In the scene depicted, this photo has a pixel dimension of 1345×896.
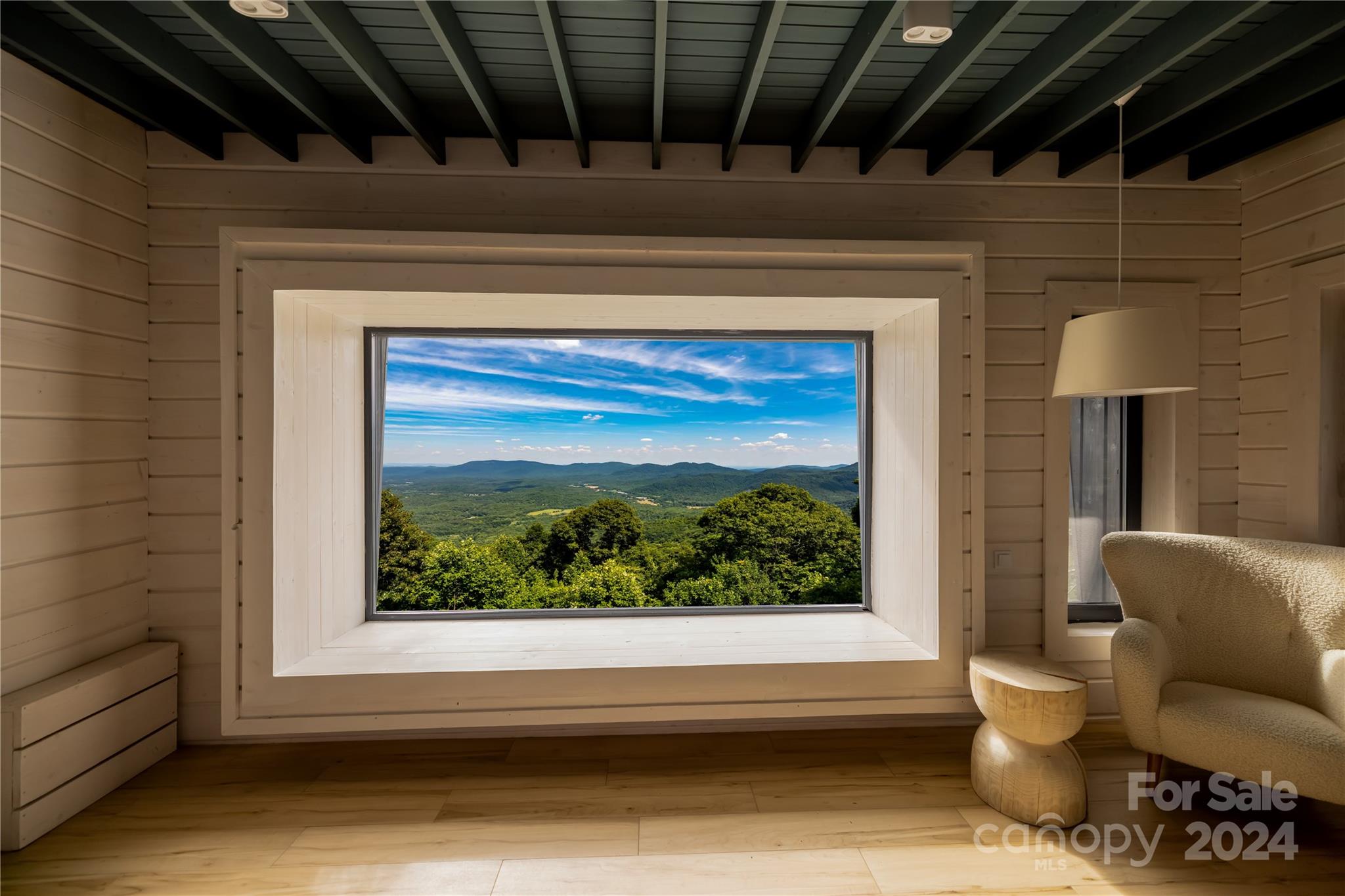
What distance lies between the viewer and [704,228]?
9.22ft

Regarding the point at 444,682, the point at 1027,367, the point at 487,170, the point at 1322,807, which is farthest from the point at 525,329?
the point at 1322,807

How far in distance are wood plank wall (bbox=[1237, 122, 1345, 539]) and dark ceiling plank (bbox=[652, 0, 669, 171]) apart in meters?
2.61

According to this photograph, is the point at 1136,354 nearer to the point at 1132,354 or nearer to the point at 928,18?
the point at 1132,354

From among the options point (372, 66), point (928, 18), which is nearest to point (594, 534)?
point (372, 66)

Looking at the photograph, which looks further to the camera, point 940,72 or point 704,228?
point 704,228

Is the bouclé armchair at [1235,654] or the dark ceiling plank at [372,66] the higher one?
the dark ceiling plank at [372,66]

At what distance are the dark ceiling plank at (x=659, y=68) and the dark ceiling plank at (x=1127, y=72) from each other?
1.50 m

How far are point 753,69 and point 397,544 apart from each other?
276 centimetres

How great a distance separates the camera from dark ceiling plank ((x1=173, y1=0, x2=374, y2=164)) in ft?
6.07

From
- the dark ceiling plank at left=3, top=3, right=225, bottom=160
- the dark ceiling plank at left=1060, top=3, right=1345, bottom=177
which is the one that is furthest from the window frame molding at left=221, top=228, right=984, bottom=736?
the dark ceiling plank at left=1060, top=3, right=1345, bottom=177

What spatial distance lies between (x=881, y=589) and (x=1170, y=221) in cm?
213

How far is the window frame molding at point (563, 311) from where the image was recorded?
248 cm

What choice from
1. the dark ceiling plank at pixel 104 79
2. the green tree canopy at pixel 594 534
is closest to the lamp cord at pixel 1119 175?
the green tree canopy at pixel 594 534

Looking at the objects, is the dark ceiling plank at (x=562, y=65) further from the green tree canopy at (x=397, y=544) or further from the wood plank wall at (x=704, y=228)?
the green tree canopy at (x=397, y=544)
